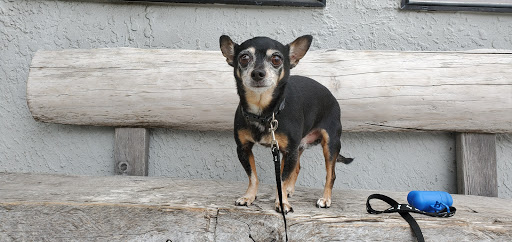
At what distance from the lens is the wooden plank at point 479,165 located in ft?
9.05

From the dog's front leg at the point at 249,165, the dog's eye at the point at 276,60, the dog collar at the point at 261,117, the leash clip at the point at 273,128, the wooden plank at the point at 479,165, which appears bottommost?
the wooden plank at the point at 479,165

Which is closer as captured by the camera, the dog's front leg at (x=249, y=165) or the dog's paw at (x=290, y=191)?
the dog's front leg at (x=249, y=165)

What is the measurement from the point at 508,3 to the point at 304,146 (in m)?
1.94

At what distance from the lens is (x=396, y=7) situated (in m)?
2.91

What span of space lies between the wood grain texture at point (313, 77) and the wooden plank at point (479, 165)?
0.10m

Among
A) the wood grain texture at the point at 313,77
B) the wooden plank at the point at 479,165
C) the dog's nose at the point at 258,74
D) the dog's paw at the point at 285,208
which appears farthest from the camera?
the wooden plank at the point at 479,165

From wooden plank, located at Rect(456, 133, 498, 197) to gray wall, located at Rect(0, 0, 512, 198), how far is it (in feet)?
0.47

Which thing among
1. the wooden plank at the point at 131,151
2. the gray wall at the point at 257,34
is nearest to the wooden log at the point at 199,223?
the wooden plank at the point at 131,151

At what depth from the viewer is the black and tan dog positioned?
1.75m

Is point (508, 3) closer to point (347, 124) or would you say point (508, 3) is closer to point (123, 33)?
point (347, 124)

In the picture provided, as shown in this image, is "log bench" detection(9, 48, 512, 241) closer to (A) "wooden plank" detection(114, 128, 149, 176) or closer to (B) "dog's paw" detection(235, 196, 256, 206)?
(A) "wooden plank" detection(114, 128, 149, 176)

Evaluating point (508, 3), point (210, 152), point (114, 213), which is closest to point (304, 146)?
point (210, 152)

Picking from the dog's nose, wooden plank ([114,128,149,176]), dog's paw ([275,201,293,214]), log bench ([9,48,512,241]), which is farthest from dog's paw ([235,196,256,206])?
wooden plank ([114,128,149,176])

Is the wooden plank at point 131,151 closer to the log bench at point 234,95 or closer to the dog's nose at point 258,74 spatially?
the log bench at point 234,95
